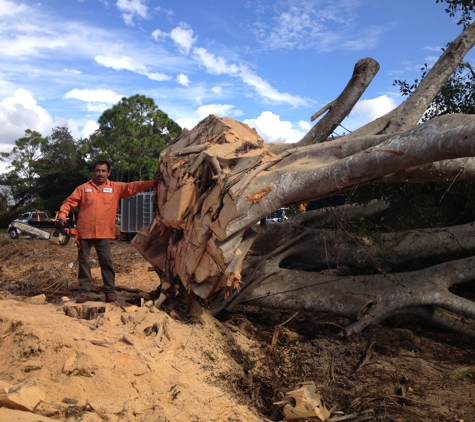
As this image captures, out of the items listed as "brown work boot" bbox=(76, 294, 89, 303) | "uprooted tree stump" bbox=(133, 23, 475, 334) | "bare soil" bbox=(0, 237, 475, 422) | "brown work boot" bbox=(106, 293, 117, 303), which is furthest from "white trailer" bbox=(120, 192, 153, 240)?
"brown work boot" bbox=(76, 294, 89, 303)

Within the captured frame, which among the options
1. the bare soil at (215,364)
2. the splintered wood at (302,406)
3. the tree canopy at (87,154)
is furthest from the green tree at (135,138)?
the splintered wood at (302,406)

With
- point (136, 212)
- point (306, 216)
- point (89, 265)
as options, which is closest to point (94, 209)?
point (89, 265)

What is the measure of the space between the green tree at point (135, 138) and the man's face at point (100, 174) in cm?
1876

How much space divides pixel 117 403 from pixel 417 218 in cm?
439

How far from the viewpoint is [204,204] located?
5.20 m

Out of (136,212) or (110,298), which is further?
(136,212)

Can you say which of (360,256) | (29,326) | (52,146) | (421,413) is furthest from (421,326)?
(52,146)

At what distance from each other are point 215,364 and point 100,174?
2.64m

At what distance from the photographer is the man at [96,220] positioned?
18.6ft

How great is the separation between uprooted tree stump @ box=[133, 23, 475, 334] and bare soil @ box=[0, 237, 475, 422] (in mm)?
369

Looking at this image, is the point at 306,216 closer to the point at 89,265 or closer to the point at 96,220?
the point at 96,220

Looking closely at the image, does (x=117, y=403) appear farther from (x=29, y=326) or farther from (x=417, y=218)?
(x=417, y=218)

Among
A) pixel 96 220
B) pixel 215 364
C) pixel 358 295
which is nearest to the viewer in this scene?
pixel 215 364

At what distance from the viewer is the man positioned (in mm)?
5676
